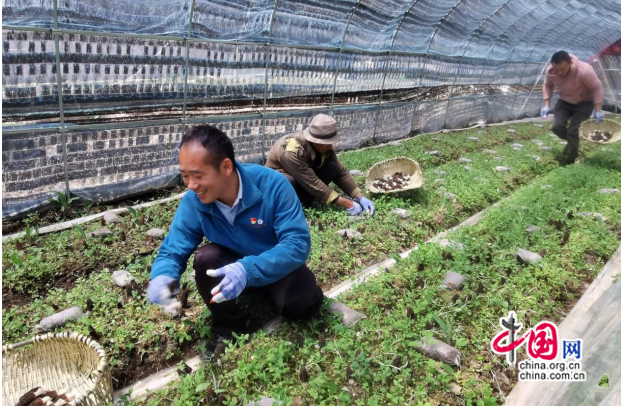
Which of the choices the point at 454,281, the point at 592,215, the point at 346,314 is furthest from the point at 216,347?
the point at 592,215

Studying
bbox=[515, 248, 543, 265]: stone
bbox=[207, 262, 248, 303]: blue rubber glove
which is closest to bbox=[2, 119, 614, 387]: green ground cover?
bbox=[207, 262, 248, 303]: blue rubber glove

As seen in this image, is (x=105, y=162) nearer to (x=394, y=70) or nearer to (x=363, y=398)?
(x=363, y=398)

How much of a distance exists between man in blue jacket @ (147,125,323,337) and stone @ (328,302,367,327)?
21 cm

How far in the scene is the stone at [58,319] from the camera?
2873 millimetres

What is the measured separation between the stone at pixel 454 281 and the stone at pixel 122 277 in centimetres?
237

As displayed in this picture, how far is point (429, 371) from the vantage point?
97.7 inches

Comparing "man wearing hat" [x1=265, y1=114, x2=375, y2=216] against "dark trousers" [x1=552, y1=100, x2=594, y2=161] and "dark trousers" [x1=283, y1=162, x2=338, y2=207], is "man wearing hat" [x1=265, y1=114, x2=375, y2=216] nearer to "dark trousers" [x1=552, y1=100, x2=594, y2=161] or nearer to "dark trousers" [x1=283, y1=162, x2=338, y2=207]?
"dark trousers" [x1=283, y1=162, x2=338, y2=207]

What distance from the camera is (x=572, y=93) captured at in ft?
24.0

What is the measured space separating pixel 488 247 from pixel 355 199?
5.33 ft

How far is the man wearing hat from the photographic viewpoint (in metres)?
4.39

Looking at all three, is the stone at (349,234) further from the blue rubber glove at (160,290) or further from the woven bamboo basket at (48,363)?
the woven bamboo basket at (48,363)

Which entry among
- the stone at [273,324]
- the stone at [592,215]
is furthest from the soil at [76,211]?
the stone at [592,215]

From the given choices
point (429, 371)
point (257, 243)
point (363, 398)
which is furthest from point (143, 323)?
point (429, 371)

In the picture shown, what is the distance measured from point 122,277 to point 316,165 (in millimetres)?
2310
